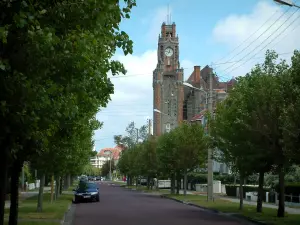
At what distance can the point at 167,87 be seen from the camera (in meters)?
127

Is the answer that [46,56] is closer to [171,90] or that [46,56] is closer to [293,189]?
[293,189]

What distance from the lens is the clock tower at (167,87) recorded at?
122562 mm

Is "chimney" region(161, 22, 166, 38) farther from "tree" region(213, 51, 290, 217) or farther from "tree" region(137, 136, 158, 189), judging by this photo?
"tree" region(213, 51, 290, 217)

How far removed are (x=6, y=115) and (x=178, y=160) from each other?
3828cm

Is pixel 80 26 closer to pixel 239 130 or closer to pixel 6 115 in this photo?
pixel 6 115

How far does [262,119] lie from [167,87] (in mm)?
105535

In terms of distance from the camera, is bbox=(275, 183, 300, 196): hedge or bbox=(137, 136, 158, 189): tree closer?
bbox=(275, 183, 300, 196): hedge

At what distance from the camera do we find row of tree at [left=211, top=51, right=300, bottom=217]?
62.5 ft

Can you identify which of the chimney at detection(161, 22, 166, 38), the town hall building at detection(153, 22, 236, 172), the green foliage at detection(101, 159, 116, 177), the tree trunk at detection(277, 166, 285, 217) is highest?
the chimney at detection(161, 22, 166, 38)

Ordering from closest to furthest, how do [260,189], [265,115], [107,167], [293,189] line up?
[265,115] < [260,189] < [293,189] < [107,167]

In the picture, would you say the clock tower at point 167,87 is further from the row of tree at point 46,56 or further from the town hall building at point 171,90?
the row of tree at point 46,56

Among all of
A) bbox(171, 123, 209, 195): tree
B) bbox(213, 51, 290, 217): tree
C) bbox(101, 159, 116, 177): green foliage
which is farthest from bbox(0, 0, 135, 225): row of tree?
bbox(101, 159, 116, 177): green foliage

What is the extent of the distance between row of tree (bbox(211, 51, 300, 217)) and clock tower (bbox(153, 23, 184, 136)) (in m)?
93.0

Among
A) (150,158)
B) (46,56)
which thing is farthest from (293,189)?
(150,158)
